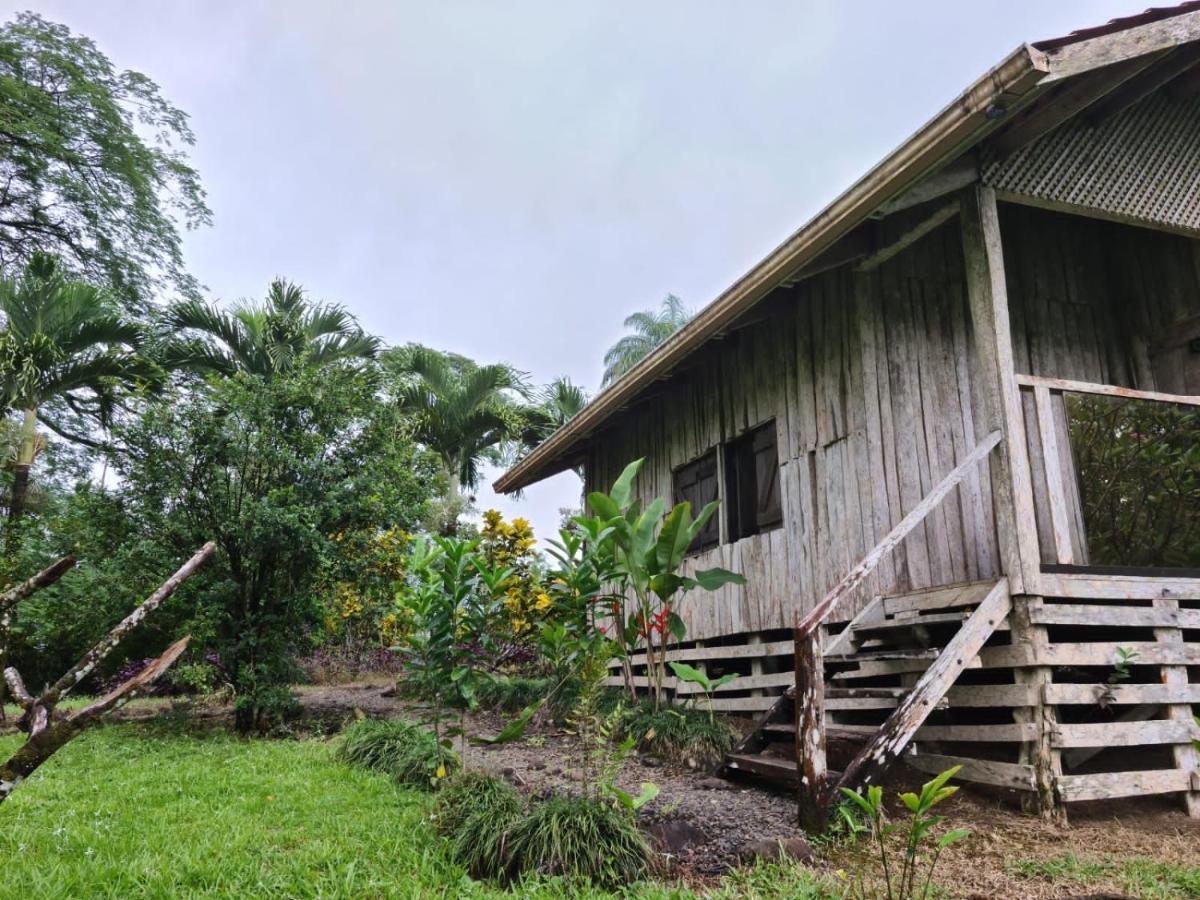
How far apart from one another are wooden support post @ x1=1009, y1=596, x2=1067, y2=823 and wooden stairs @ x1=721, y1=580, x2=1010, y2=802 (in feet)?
0.37

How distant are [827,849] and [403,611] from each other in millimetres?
4150

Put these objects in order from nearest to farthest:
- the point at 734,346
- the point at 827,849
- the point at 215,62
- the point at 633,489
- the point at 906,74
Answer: the point at 827,849 < the point at 734,346 < the point at 633,489 < the point at 215,62 < the point at 906,74

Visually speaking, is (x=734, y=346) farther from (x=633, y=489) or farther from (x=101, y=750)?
(x=101, y=750)

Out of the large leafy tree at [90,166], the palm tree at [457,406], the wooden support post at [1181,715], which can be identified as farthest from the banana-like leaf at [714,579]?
the large leafy tree at [90,166]

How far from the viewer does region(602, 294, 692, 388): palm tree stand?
27344 mm

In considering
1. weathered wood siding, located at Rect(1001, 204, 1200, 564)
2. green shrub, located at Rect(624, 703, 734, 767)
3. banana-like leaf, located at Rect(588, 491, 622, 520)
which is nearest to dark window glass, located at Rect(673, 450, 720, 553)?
banana-like leaf, located at Rect(588, 491, 622, 520)

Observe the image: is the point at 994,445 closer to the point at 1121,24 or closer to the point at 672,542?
the point at 1121,24

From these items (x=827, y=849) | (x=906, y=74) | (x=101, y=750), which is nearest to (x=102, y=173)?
(x=101, y=750)

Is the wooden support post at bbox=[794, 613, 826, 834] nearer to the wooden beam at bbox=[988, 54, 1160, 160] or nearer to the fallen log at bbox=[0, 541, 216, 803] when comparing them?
the fallen log at bbox=[0, 541, 216, 803]

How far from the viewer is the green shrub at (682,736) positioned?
6.13 metres

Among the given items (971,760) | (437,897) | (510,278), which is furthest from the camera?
(510,278)

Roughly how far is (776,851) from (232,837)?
106 inches

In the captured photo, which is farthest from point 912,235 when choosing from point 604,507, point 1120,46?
point 604,507

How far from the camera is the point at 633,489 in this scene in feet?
32.9
